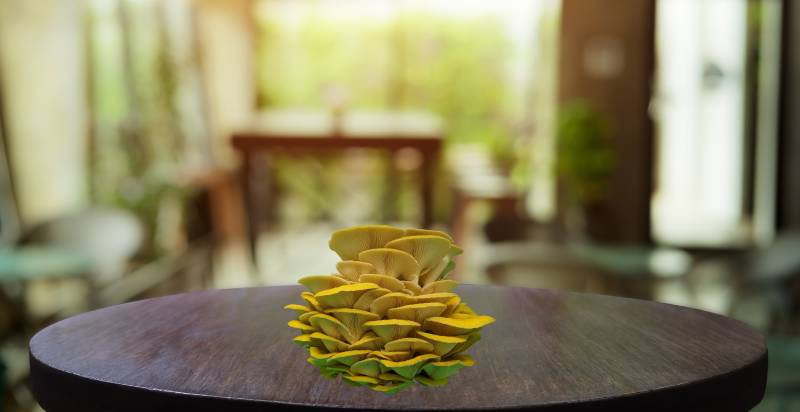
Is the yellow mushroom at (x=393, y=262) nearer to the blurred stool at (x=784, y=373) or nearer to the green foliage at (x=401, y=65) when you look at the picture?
the blurred stool at (x=784, y=373)

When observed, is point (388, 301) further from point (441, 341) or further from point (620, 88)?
point (620, 88)

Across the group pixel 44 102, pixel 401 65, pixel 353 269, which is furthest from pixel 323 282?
pixel 401 65

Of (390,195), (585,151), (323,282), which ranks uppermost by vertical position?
(323,282)

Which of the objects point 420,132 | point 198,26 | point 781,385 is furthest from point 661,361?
point 198,26

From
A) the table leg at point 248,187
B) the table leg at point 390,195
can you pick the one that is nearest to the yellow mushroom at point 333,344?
the table leg at point 248,187

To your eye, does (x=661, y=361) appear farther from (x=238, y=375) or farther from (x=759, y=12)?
(x=759, y=12)

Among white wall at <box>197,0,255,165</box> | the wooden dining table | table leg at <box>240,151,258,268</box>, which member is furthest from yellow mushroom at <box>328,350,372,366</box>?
white wall at <box>197,0,255,165</box>
